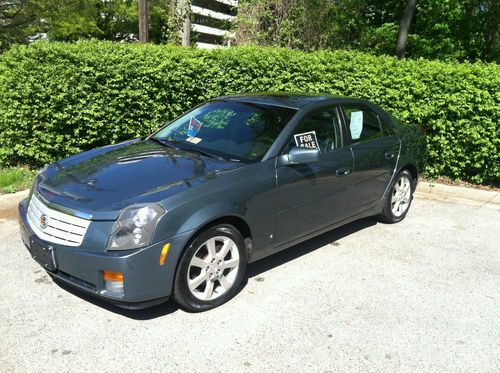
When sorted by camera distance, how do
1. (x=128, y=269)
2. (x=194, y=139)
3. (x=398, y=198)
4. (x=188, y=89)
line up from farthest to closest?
(x=188, y=89)
(x=398, y=198)
(x=194, y=139)
(x=128, y=269)

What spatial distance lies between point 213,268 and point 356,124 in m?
2.31

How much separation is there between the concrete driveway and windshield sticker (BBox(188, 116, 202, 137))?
4.41ft

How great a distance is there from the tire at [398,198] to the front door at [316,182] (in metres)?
0.97

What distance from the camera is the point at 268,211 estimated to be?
12.6ft

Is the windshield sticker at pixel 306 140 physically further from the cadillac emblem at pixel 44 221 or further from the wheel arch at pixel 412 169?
the cadillac emblem at pixel 44 221

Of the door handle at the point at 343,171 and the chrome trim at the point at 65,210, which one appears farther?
the door handle at the point at 343,171

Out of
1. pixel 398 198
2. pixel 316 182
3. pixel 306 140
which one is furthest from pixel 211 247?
pixel 398 198

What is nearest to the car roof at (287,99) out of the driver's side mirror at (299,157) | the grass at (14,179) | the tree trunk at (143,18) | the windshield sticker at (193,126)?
the windshield sticker at (193,126)

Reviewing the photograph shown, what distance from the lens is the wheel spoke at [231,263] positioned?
3.61 m

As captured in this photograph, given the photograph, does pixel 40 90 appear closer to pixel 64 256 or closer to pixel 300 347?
pixel 64 256

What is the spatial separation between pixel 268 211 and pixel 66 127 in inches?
175

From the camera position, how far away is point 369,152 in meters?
4.96

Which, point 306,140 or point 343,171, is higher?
point 306,140

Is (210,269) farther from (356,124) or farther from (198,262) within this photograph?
(356,124)
